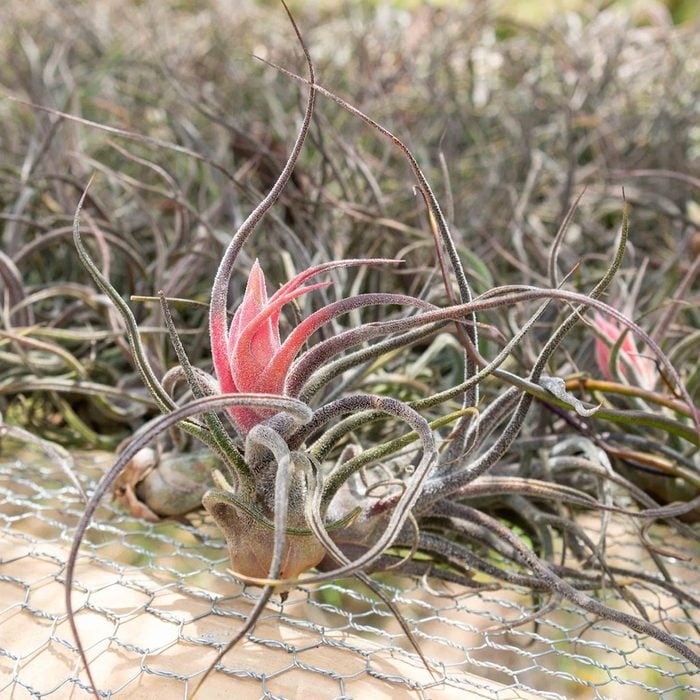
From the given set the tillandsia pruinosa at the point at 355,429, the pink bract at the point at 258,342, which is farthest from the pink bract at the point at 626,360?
the pink bract at the point at 258,342

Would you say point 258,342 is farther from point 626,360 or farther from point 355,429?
point 626,360

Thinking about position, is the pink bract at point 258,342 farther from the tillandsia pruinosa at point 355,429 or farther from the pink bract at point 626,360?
the pink bract at point 626,360

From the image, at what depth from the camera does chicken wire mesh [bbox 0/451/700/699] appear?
257mm

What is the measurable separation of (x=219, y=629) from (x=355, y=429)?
9 cm

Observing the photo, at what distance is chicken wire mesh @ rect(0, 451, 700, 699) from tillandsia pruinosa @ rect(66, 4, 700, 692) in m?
0.02

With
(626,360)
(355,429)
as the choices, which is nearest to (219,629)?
(355,429)

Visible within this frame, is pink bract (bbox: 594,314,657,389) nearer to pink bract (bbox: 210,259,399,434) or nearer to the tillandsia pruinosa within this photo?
the tillandsia pruinosa

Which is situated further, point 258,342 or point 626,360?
point 626,360

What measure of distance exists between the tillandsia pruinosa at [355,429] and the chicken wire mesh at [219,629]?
0.8 inches

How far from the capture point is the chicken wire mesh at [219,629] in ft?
0.84

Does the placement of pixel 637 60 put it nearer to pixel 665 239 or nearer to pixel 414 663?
pixel 665 239

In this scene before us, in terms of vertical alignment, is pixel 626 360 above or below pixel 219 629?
above

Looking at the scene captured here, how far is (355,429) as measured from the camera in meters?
0.29

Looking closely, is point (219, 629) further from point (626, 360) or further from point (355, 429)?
point (626, 360)
